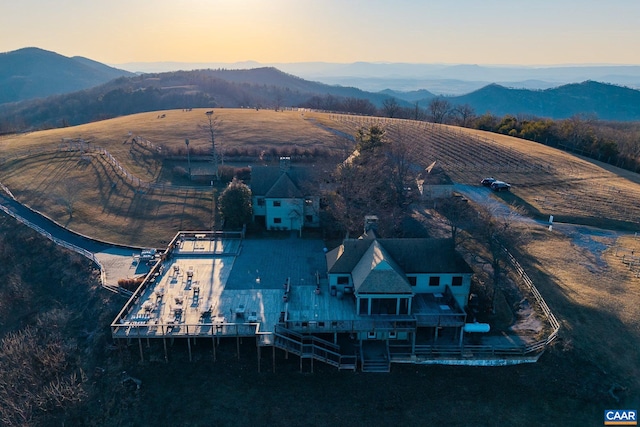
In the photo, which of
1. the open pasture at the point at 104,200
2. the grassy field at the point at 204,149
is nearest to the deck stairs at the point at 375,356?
the open pasture at the point at 104,200

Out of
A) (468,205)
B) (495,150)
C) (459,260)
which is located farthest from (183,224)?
(495,150)

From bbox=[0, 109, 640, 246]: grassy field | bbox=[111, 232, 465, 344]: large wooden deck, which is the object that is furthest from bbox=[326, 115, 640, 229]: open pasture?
bbox=[111, 232, 465, 344]: large wooden deck

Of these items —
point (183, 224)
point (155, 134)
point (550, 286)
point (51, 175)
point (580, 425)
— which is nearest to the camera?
point (580, 425)

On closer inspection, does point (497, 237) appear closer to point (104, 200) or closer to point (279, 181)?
point (279, 181)

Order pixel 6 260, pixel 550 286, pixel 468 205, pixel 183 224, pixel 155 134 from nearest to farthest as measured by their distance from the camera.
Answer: pixel 550 286, pixel 6 260, pixel 183 224, pixel 468 205, pixel 155 134

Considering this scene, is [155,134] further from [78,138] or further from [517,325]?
[517,325]

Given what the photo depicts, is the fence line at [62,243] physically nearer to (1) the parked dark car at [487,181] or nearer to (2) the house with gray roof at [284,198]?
(2) the house with gray roof at [284,198]

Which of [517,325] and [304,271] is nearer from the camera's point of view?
[517,325]
